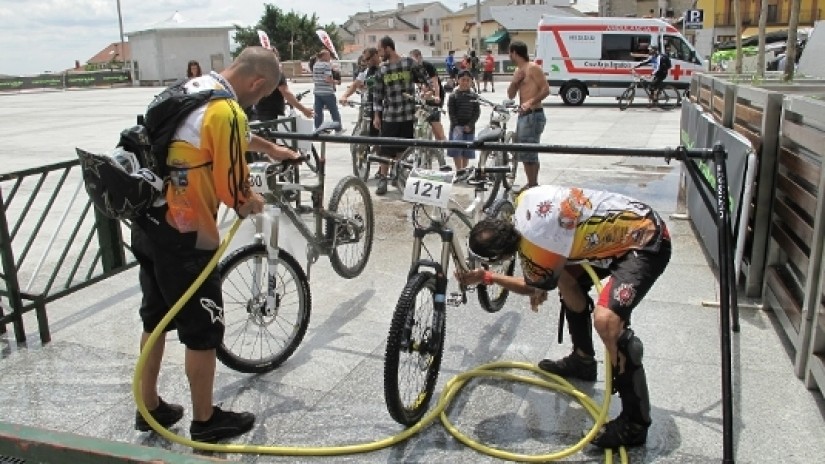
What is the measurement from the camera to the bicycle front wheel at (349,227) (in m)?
4.97

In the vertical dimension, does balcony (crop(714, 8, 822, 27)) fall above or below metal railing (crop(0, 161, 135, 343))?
above

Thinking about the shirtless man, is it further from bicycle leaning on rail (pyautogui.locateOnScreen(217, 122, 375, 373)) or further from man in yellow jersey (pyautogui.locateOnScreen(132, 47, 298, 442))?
man in yellow jersey (pyautogui.locateOnScreen(132, 47, 298, 442))

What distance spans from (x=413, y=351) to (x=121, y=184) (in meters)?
1.48

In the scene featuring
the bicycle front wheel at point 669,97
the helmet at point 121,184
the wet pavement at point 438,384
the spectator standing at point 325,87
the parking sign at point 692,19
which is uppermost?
the parking sign at point 692,19

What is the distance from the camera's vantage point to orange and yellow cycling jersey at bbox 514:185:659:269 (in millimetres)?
3098

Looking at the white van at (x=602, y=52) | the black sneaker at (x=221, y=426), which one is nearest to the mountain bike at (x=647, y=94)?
the white van at (x=602, y=52)

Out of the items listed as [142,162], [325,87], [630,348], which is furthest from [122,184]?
[325,87]

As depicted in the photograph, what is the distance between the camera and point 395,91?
8703 mm

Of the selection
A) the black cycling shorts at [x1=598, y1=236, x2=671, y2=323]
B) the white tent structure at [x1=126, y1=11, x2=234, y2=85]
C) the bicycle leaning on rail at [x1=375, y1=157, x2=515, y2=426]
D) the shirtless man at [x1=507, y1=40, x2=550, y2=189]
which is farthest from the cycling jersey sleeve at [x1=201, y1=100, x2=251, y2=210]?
the white tent structure at [x1=126, y1=11, x2=234, y2=85]

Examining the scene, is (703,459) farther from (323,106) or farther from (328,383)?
(323,106)

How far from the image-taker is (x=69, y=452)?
1.35 meters

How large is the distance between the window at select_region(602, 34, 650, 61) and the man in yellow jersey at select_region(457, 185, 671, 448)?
19631 millimetres

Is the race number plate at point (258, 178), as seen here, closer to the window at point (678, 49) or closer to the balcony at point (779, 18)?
the window at point (678, 49)

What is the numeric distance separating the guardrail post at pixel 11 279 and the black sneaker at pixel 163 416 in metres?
1.35
